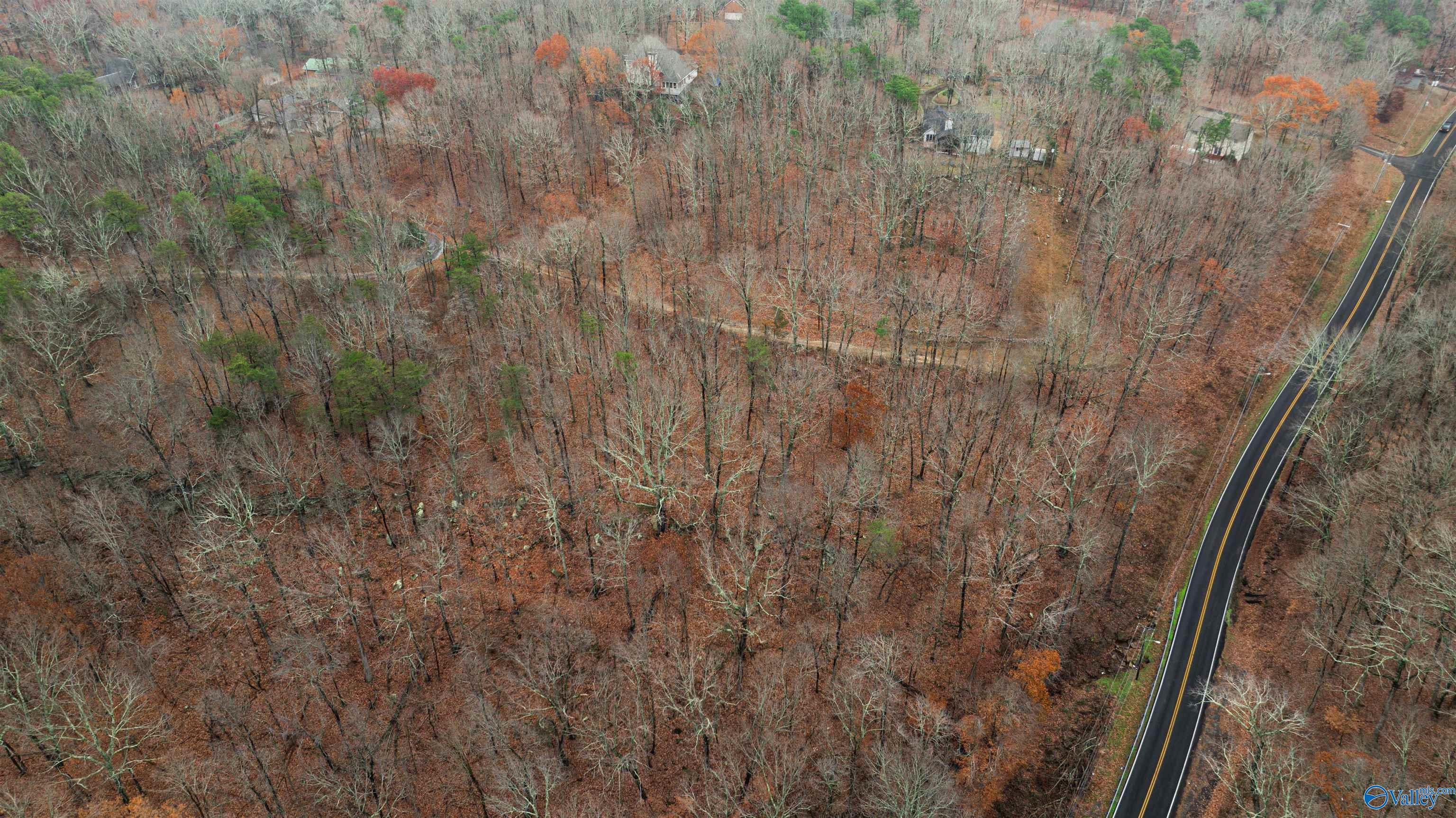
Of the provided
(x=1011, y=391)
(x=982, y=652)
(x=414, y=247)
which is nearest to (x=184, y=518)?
(x=414, y=247)

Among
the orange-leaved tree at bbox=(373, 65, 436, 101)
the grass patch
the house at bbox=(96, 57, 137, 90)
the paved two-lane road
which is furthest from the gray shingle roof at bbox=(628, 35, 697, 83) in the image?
the grass patch

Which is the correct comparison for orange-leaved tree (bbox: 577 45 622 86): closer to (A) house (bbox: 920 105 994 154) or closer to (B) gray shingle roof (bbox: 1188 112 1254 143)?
(A) house (bbox: 920 105 994 154)

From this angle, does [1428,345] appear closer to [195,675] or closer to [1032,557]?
[1032,557]

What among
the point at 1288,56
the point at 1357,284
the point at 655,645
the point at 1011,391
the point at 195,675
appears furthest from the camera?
the point at 1288,56

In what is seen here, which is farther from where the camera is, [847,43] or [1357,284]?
[847,43]

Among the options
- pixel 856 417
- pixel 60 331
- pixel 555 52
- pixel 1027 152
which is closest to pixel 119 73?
pixel 555 52

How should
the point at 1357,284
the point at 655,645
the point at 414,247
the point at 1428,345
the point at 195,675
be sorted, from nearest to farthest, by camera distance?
the point at 195,675 < the point at 655,645 < the point at 1428,345 < the point at 414,247 < the point at 1357,284

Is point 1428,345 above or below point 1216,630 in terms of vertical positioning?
above
